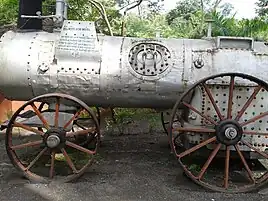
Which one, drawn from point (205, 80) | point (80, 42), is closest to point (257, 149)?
point (205, 80)

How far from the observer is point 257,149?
4469 millimetres

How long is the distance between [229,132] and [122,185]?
1274mm

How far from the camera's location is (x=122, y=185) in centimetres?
441

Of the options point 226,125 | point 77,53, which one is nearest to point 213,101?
point 226,125

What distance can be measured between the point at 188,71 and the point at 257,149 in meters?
1.15

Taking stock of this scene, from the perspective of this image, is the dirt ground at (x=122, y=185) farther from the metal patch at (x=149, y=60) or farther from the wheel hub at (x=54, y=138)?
the metal patch at (x=149, y=60)

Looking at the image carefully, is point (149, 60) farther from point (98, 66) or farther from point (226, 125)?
point (226, 125)

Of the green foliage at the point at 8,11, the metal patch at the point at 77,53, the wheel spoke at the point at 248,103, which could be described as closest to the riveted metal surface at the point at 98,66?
the metal patch at the point at 77,53

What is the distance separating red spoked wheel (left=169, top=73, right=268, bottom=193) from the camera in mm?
4289

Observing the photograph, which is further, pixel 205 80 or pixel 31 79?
pixel 31 79

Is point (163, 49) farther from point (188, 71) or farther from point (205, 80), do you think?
point (205, 80)

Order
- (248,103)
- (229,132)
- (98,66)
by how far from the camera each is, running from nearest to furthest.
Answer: (229,132) → (248,103) → (98,66)

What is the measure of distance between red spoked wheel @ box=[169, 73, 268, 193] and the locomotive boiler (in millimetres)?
11

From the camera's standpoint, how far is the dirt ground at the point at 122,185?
4.07 m
